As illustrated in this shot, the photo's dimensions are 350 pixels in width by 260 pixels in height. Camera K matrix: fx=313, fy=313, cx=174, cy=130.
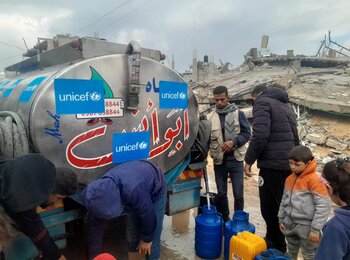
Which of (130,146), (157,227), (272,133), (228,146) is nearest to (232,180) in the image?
(228,146)

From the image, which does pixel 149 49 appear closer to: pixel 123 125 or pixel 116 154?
pixel 123 125

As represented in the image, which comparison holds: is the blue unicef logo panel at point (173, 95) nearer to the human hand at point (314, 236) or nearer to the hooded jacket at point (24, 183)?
the hooded jacket at point (24, 183)

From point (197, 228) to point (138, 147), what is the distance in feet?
4.01

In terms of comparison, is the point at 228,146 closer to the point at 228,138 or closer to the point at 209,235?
the point at 228,138

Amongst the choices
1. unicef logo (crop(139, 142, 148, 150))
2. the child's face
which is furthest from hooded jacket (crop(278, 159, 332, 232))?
unicef logo (crop(139, 142, 148, 150))

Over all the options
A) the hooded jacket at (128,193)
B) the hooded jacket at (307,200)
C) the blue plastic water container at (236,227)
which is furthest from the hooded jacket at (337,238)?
the blue plastic water container at (236,227)

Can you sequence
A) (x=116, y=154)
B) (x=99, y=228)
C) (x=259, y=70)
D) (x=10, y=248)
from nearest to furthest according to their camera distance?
(x=10, y=248), (x=99, y=228), (x=116, y=154), (x=259, y=70)

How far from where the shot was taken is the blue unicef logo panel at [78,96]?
2529 millimetres

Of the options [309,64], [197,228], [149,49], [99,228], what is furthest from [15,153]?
[309,64]

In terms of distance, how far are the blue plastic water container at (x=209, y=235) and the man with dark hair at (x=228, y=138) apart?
2.00ft

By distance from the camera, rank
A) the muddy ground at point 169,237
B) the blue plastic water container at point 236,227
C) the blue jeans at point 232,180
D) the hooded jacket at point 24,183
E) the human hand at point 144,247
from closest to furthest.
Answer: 1. the hooded jacket at point 24,183
2. the human hand at point 144,247
3. the blue plastic water container at point 236,227
4. the muddy ground at point 169,237
5. the blue jeans at point 232,180

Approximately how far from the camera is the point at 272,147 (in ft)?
11.2

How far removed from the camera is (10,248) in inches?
94.0

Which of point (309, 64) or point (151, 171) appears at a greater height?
point (309, 64)
